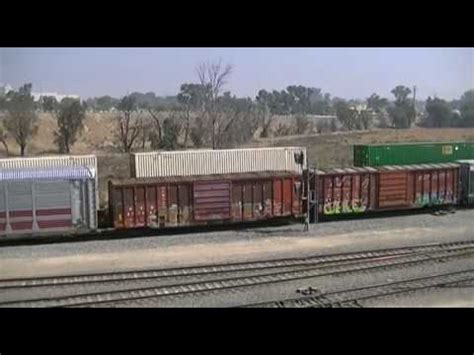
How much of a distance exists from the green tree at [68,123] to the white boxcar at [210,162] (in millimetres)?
15169

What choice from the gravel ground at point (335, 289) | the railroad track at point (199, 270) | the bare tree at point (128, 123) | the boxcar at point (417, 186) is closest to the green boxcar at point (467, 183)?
the boxcar at point (417, 186)

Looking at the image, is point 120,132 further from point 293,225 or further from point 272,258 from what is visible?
point 272,258

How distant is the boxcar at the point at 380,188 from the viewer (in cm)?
2023

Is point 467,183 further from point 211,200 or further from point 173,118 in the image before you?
point 173,118

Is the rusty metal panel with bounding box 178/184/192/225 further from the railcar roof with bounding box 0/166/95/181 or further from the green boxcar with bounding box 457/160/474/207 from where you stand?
the green boxcar with bounding box 457/160/474/207

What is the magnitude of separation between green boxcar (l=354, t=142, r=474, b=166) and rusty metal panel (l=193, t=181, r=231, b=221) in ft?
28.6

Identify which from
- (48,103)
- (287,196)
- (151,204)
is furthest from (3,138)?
(287,196)

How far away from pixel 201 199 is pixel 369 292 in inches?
327

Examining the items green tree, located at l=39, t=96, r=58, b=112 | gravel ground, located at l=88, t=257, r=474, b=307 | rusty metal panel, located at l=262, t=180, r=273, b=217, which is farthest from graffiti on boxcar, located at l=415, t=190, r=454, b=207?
green tree, located at l=39, t=96, r=58, b=112

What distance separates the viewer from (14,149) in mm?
34719

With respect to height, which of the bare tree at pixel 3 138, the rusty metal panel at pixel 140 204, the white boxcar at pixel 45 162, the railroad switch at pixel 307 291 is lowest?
the railroad switch at pixel 307 291

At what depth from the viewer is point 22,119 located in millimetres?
35500

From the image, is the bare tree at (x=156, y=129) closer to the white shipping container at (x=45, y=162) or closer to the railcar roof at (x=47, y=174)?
the white shipping container at (x=45, y=162)
